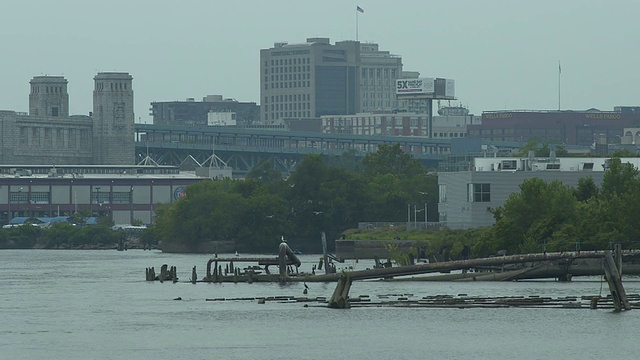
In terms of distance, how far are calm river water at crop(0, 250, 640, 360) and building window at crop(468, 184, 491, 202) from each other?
52.2 meters

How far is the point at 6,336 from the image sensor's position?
331 ft

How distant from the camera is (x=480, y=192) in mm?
187500

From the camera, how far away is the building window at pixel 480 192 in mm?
187000

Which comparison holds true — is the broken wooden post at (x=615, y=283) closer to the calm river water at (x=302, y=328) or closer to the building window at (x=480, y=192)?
the calm river water at (x=302, y=328)

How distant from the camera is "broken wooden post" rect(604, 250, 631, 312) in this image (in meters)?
101

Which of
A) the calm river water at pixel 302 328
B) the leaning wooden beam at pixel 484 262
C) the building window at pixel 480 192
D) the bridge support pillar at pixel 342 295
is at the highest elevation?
the building window at pixel 480 192

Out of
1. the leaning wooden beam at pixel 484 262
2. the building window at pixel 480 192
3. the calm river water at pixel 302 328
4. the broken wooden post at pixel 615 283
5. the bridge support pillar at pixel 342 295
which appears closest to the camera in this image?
the calm river water at pixel 302 328

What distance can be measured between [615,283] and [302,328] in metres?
17.1

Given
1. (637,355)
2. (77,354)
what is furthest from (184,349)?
(637,355)

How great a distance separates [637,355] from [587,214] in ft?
196

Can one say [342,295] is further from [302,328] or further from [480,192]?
[480,192]

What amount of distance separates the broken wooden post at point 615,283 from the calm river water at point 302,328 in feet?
3.05

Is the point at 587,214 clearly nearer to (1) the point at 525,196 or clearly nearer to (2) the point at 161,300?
(1) the point at 525,196

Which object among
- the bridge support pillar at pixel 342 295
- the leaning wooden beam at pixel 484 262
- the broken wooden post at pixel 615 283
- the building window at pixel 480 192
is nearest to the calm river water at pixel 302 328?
the bridge support pillar at pixel 342 295
